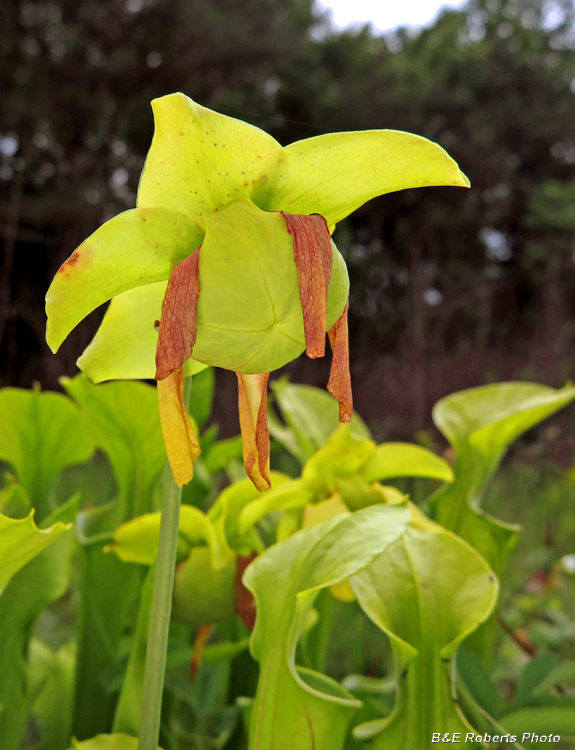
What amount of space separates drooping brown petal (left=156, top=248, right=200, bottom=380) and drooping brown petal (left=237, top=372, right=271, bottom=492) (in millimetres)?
40

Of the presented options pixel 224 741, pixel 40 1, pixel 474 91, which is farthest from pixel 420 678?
pixel 474 91

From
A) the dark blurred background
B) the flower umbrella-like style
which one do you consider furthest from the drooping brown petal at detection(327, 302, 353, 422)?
the dark blurred background

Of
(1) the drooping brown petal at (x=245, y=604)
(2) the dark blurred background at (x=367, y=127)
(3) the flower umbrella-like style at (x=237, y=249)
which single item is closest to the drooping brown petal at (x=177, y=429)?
(3) the flower umbrella-like style at (x=237, y=249)

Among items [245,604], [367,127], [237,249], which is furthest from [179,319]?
[367,127]

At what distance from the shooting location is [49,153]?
11.0ft

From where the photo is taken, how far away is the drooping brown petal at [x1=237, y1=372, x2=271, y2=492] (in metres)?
0.21

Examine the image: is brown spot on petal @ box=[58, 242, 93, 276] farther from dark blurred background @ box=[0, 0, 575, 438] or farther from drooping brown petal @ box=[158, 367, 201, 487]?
dark blurred background @ box=[0, 0, 575, 438]

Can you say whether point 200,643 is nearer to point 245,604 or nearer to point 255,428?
point 245,604

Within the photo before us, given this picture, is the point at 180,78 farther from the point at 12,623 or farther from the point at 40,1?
the point at 12,623

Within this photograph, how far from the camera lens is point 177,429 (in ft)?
0.65

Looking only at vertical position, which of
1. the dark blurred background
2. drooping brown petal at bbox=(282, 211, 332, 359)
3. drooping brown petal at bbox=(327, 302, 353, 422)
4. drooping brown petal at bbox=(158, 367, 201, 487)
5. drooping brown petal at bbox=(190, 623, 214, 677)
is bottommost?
drooping brown petal at bbox=(190, 623, 214, 677)

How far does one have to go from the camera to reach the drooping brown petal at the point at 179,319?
18cm

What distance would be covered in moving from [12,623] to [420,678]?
0.76 feet

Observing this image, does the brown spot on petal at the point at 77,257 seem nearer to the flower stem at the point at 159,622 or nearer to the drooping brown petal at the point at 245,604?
the flower stem at the point at 159,622
